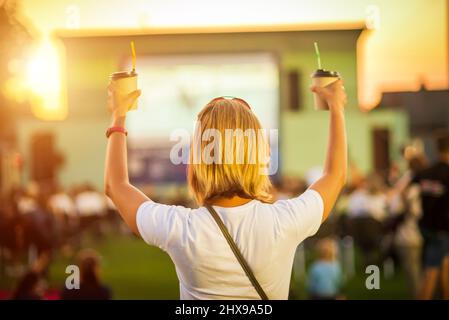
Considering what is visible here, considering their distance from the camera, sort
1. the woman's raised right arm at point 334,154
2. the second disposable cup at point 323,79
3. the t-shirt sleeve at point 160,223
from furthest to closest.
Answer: the second disposable cup at point 323,79 → the woman's raised right arm at point 334,154 → the t-shirt sleeve at point 160,223

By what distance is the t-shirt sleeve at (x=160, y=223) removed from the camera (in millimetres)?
2014

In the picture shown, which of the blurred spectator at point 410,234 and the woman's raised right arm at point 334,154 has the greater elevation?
the woman's raised right arm at point 334,154

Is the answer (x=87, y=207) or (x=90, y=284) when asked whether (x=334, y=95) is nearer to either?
(x=90, y=284)

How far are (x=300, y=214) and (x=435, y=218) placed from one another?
437cm

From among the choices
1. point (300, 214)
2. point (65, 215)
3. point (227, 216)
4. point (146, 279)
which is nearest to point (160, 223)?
point (227, 216)

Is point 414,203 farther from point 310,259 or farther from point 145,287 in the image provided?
point 310,259

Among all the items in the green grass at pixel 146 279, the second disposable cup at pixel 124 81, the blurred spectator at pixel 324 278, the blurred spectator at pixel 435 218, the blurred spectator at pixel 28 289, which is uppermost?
the second disposable cup at pixel 124 81

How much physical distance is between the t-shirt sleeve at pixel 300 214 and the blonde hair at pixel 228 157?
0.31ft

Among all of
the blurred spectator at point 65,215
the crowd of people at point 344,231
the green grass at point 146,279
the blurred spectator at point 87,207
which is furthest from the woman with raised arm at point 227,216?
the blurred spectator at point 87,207

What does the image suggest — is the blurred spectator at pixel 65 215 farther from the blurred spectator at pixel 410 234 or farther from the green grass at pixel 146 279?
the blurred spectator at pixel 410 234

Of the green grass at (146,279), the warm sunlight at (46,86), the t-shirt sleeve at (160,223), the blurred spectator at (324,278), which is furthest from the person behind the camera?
the green grass at (146,279)

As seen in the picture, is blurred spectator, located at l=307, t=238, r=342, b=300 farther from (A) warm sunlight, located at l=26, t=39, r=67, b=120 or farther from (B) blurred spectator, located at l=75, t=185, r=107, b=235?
(B) blurred spectator, located at l=75, t=185, r=107, b=235

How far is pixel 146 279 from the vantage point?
9828 millimetres
